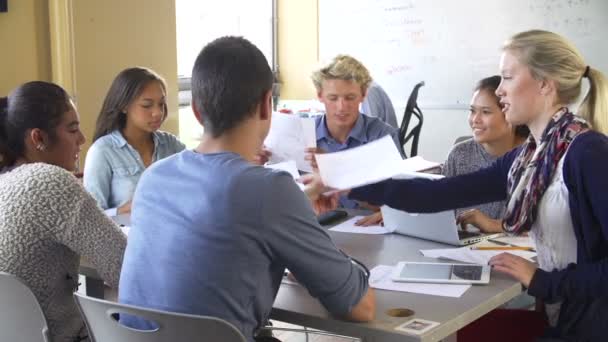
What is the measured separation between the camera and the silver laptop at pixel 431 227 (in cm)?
213

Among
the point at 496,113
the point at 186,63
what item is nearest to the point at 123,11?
the point at 186,63

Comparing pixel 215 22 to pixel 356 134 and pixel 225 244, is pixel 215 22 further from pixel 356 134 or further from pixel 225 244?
pixel 225 244

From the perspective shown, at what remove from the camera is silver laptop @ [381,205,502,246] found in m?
2.13

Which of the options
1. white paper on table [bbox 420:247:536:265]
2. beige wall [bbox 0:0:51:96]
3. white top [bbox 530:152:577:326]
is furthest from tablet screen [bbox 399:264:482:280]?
beige wall [bbox 0:0:51:96]

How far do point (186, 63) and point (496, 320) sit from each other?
3.76 m

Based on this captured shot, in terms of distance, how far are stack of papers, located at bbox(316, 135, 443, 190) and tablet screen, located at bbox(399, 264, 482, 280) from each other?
326 millimetres

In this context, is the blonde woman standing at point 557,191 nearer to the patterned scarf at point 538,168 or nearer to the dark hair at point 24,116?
the patterned scarf at point 538,168

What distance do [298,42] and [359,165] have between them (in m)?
4.35

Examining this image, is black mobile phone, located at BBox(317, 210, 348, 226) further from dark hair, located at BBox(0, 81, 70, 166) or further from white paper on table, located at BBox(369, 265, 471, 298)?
dark hair, located at BBox(0, 81, 70, 166)

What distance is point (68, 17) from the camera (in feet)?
11.9

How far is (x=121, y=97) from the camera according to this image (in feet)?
9.80

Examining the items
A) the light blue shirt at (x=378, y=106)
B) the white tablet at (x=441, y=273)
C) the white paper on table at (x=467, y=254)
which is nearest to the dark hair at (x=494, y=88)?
the white paper on table at (x=467, y=254)

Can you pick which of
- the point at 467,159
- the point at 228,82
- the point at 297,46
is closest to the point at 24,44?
the point at 467,159

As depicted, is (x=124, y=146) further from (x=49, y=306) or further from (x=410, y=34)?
(x=410, y=34)
